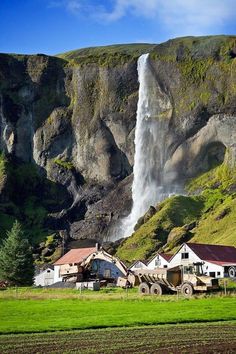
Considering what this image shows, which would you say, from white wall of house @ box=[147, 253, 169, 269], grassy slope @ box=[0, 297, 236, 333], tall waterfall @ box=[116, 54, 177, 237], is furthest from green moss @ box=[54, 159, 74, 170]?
grassy slope @ box=[0, 297, 236, 333]

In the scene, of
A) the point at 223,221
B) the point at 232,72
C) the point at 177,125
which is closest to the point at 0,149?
the point at 177,125

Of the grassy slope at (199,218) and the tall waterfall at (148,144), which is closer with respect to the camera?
the grassy slope at (199,218)

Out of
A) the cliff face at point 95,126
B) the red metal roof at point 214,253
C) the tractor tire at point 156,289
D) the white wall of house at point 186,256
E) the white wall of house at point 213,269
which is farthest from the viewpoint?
the cliff face at point 95,126

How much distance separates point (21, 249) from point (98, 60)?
106250 millimetres

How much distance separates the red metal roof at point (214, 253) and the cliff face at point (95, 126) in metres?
57.8

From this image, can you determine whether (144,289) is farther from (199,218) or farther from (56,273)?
(199,218)

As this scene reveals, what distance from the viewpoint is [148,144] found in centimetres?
16338

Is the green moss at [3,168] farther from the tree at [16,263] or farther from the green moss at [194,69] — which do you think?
the tree at [16,263]

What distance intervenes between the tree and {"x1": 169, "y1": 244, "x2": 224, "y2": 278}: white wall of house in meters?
18.7

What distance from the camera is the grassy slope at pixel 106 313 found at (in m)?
33.7

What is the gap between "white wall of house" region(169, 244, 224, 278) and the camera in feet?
252

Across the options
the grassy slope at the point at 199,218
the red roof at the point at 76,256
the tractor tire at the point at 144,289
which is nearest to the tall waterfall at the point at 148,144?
the grassy slope at the point at 199,218

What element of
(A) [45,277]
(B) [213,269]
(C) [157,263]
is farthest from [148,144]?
(B) [213,269]

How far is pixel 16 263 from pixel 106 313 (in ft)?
130
